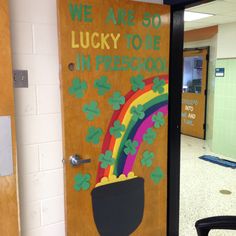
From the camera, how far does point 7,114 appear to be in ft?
5.25

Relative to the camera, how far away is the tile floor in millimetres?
2905

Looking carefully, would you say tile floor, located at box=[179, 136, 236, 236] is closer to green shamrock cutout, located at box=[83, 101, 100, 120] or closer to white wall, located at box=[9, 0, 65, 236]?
white wall, located at box=[9, 0, 65, 236]

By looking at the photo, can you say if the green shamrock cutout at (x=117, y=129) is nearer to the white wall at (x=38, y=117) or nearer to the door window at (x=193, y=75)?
the white wall at (x=38, y=117)

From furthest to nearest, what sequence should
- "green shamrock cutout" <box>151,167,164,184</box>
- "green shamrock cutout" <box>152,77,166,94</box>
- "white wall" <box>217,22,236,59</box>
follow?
1. "white wall" <box>217,22,236,59</box>
2. "green shamrock cutout" <box>151,167,164,184</box>
3. "green shamrock cutout" <box>152,77,166,94</box>

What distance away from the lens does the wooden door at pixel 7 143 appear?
1.55 m

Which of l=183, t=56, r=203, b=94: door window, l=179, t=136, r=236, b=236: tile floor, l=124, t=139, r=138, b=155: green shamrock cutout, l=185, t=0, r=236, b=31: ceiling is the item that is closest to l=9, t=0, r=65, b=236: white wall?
l=124, t=139, r=138, b=155: green shamrock cutout

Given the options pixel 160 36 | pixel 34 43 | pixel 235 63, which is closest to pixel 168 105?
pixel 160 36

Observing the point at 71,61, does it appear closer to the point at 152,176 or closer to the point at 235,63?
the point at 152,176

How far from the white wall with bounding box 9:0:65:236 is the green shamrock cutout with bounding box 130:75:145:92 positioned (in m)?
0.53

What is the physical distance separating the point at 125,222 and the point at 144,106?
2.91ft

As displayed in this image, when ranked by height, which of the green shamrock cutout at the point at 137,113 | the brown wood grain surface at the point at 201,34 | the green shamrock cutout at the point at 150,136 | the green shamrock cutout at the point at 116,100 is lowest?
the green shamrock cutout at the point at 150,136

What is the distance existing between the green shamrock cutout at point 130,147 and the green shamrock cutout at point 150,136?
9 cm

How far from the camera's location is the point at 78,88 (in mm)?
1794

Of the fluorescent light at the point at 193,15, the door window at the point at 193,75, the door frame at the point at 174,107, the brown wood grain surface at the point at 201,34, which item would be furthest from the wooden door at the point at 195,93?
the door frame at the point at 174,107
